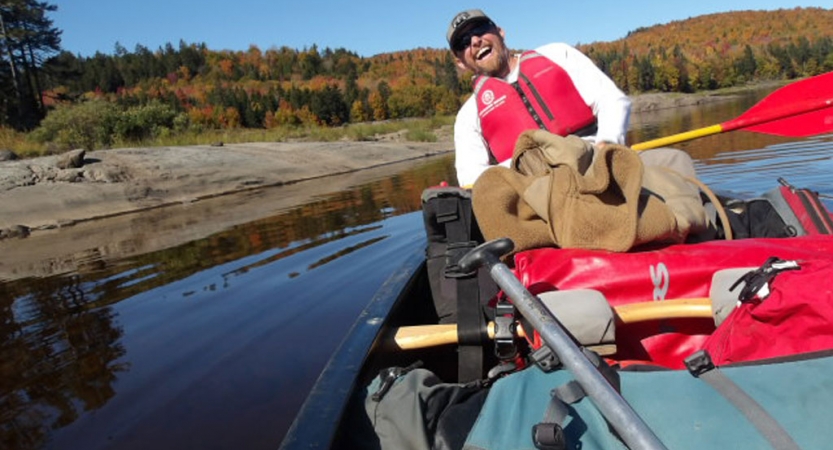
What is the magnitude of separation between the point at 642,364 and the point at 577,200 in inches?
26.6

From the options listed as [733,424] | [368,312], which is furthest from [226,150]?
[733,424]

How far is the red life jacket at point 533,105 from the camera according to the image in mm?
2980

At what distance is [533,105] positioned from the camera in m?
3.01

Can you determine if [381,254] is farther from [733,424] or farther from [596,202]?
[733,424]

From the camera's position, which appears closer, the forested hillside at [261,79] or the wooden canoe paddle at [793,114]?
the wooden canoe paddle at [793,114]

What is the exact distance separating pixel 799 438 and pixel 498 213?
1177 millimetres

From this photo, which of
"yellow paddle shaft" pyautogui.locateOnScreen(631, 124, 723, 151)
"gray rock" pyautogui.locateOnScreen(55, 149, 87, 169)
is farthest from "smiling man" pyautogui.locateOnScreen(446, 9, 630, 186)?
"gray rock" pyautogui.locateOnScreen(55, 149, 87, 169)

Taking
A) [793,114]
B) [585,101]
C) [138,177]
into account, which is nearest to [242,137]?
[138,177]

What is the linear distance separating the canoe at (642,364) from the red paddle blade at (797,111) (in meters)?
2.38

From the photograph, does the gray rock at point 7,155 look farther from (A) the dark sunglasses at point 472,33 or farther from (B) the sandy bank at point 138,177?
(A) the dark sunglasses at point 472,33

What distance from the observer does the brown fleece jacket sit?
5.68 ft

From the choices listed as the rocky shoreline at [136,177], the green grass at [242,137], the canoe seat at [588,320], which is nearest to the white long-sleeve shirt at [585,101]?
the canoe seat at [588,320]

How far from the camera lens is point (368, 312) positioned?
1.86 m

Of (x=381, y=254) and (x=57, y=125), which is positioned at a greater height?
(x=57, y=125)
